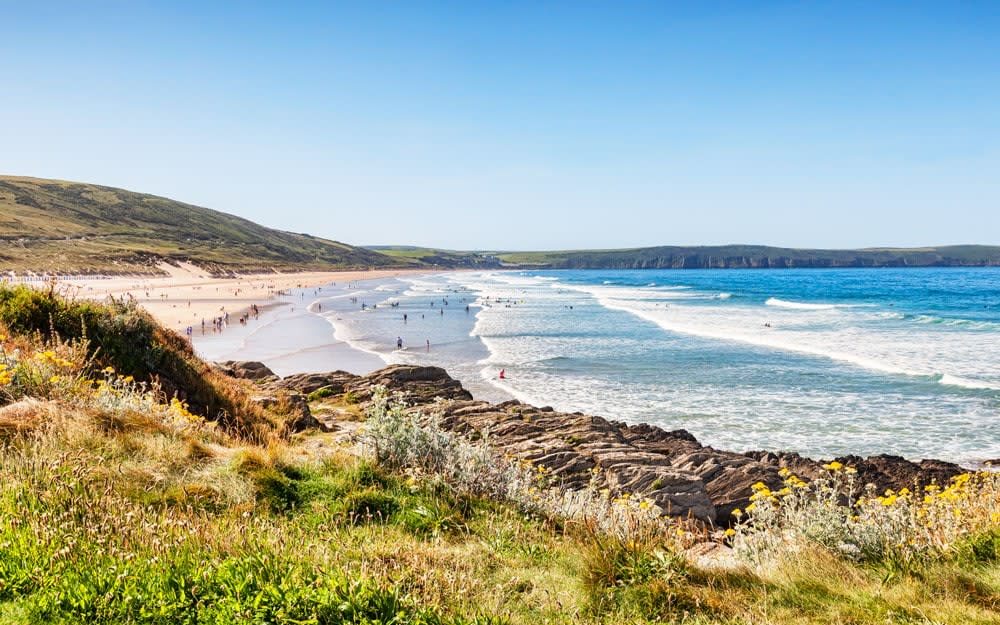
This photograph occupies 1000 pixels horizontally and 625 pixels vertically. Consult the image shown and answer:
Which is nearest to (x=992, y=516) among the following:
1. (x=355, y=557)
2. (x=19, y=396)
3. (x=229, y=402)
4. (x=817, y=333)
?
(x=355, y=557)

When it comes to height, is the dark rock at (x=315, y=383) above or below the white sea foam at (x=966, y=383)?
above

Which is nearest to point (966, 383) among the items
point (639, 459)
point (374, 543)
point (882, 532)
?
point (639, 459)

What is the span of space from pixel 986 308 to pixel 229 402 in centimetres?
8007

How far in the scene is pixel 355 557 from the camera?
14.3 ft

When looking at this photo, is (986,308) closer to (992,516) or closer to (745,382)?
(745,382)

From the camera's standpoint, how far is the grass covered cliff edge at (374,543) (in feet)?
11.8

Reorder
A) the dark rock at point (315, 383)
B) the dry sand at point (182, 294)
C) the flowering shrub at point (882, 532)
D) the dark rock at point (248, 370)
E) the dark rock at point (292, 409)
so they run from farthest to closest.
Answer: the dry sand at point (182, 294) → the dark rock at point (248, 370) → the dark rock at point (315, 383) → the dark rock at point (292, 409) → the flowering shrub at point (882, 532)

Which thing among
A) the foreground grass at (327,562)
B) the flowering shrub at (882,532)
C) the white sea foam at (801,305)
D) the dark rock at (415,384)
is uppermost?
the foreground grass at (327,562)

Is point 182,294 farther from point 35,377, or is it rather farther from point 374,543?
point 374,543

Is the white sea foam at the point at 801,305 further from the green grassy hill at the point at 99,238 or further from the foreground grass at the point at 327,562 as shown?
the green grassy hill at the point at 99,238

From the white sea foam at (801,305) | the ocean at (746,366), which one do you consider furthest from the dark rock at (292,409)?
the white sea foam at (801,305)

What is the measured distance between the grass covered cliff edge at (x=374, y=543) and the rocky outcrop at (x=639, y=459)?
144 inches

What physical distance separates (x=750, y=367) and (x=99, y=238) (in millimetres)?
147129

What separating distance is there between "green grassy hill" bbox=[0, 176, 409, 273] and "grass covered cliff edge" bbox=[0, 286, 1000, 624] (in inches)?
3752
